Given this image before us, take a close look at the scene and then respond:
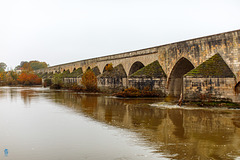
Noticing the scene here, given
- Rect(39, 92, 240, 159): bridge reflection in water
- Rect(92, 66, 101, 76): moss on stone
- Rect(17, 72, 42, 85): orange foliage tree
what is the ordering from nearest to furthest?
Rect(39, 92, 240, 159): bridge reflection in water, Rect(92, 66, 101, 76): moss on stone, Rect(17, 72, 42, 85): orange foliage tree

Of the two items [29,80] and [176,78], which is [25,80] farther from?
[176,78]

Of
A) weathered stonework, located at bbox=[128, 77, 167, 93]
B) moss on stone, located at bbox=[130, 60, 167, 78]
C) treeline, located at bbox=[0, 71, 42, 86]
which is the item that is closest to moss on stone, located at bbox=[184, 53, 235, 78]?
weathered stonework, located at bbox=[128, 77, 167, 93]

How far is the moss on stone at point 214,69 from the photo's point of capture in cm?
1616

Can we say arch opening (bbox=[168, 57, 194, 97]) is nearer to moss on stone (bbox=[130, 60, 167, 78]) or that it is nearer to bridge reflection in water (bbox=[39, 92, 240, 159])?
moss on stone (bbox=[130, 60, 167, 78])

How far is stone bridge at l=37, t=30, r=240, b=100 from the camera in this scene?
16.0 m

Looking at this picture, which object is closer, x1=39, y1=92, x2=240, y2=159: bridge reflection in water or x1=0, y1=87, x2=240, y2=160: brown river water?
x1=0, y1=87, x2=240, y2=160: brown river water

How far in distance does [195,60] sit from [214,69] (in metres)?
3.06

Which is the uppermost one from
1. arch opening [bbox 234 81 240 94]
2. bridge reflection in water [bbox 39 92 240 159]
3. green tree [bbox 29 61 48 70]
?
green tree [bbox 29 61 48 70]

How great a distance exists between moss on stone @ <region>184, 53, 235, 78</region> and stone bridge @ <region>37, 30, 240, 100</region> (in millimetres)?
64

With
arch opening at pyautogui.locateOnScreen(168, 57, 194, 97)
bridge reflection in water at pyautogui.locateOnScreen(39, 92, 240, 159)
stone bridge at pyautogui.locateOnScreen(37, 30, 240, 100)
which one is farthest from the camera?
arch opening at pyautogui.locateOnScreen(168, 57, 194, 97)

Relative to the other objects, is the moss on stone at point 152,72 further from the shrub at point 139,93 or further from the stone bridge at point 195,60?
the shrub at point 139,93

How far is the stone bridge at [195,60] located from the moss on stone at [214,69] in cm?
6

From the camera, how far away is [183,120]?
11125mm

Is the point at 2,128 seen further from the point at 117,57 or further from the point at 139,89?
the point at 117,57
